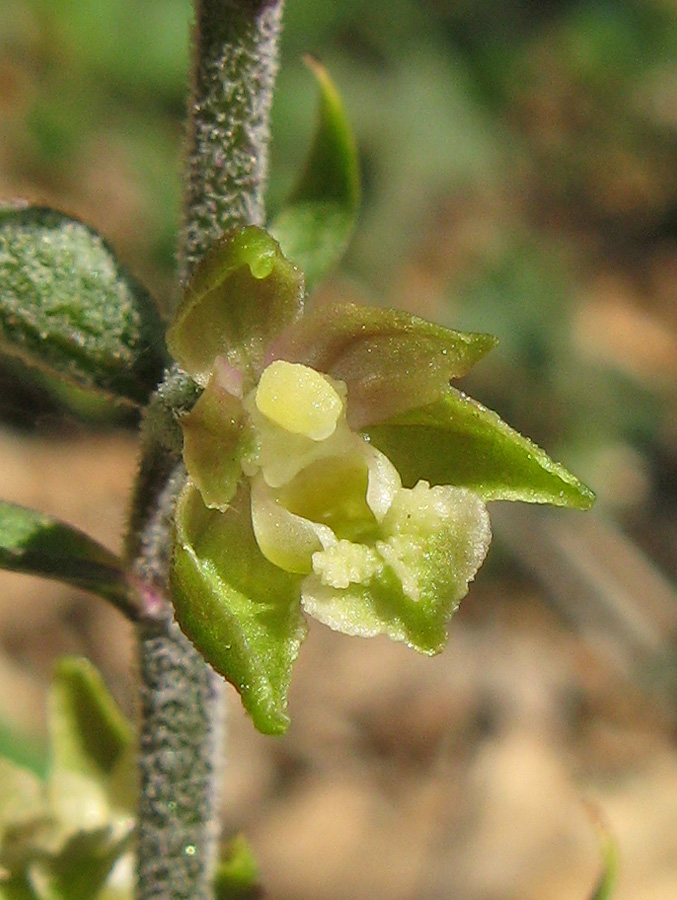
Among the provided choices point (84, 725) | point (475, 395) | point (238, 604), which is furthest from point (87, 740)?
point (475, 395)

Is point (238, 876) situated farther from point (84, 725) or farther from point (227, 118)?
point (227, 118)

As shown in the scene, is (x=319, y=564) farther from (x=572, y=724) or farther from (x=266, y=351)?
(x=572, y=724)

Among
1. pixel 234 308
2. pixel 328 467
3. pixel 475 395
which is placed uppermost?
pixel 234 308

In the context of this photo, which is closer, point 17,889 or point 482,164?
point 17,889

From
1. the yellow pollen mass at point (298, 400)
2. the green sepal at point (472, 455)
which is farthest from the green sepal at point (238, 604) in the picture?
the green sepal at point (472, 455)

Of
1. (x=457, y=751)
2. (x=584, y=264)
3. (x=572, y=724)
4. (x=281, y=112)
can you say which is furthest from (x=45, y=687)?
(x=584, y=264)

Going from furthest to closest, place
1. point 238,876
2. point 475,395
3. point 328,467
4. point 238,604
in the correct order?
1. point 475,395
2. point 238,876
3. point 328,467
4. point 238,604
